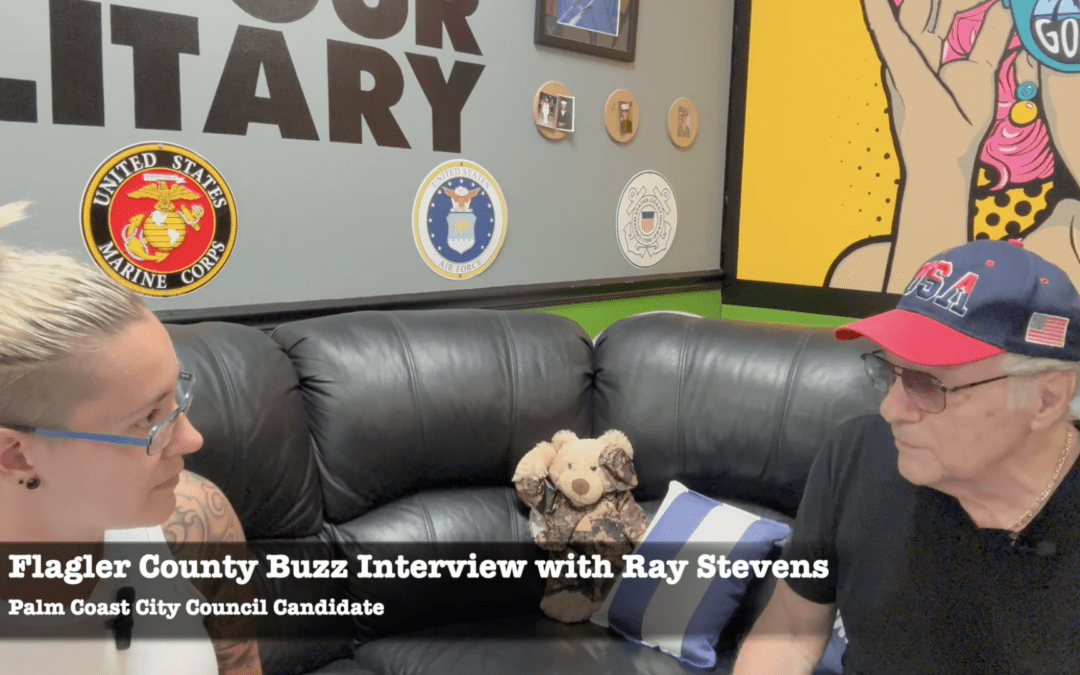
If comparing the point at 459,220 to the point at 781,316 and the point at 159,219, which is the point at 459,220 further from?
the point at 781,316

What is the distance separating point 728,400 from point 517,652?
0.86 m

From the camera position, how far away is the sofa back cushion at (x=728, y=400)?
2055mm

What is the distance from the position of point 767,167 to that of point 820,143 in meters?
0.27

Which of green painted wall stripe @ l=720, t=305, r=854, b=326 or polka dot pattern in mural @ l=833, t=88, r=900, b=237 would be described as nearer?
polka dot pattern in mural @ l=833, t=88, r=900, b=237

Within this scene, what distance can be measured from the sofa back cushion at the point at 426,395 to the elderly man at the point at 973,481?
1089 millimetres

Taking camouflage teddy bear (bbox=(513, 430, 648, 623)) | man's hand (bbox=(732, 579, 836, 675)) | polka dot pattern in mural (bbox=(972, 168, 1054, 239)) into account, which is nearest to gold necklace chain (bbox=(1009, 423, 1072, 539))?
man's hand (bbox=(732, 579, 836, 675))

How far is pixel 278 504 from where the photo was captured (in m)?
1.90

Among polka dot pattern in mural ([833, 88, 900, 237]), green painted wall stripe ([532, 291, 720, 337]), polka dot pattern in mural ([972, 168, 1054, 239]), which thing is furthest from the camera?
polka dot pattern in mural ([833, 88, 900, 237])

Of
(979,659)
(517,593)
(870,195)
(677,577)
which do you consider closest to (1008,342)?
(979,659)

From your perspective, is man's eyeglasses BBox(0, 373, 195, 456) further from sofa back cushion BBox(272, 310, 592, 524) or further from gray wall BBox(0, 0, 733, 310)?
gray wall BBox(0, 0, 733, 310)

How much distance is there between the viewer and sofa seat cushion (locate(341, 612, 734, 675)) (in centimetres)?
185

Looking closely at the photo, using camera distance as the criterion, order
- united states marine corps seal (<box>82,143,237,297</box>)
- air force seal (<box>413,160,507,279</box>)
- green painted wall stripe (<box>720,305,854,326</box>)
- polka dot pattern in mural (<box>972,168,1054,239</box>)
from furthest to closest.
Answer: green painted wall stripe (<box>720,305,854,326</box>), polka dot pattern in mural (<box>972,168,1054,239</box>), air force seal (<box>413,160,507,279</box>), united states marine corps seal (<box>82,143,237,297</box>)

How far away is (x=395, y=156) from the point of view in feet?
8.23

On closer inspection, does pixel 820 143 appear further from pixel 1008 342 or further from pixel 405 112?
pixel 1008 342
